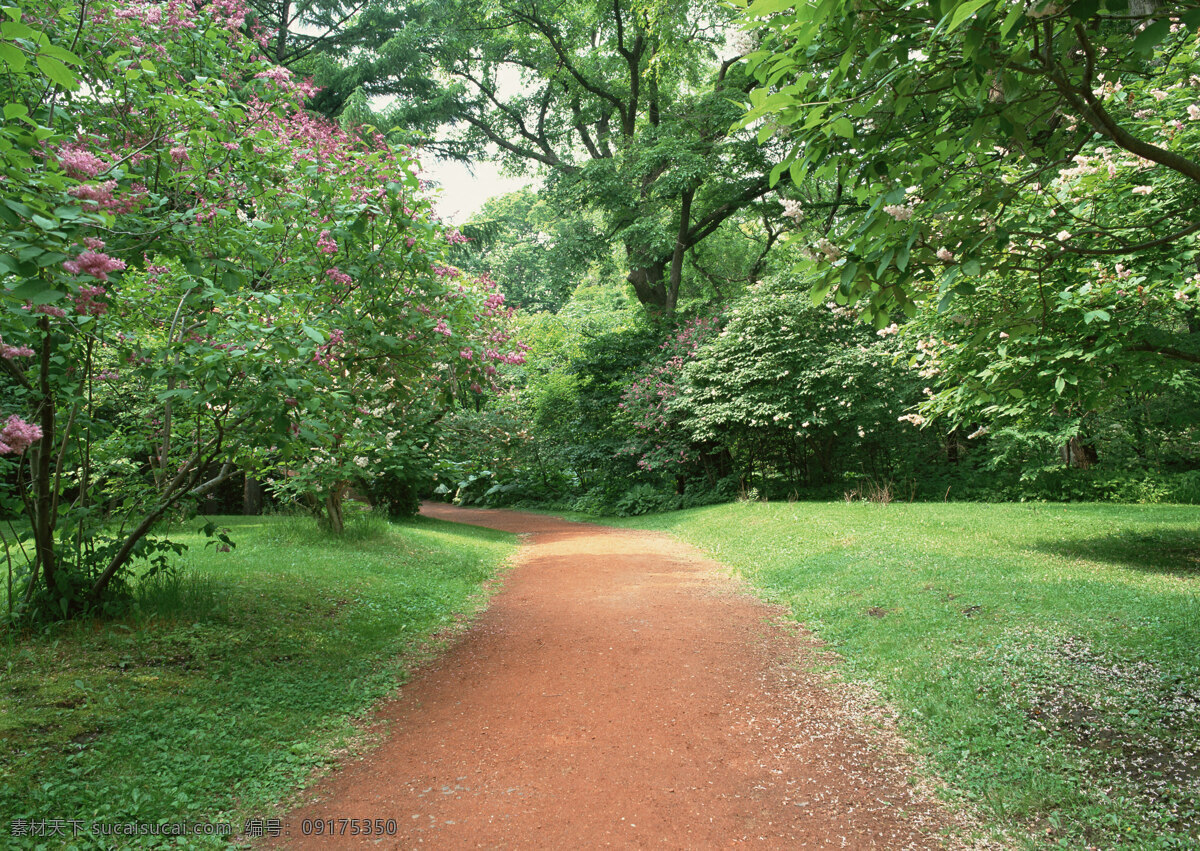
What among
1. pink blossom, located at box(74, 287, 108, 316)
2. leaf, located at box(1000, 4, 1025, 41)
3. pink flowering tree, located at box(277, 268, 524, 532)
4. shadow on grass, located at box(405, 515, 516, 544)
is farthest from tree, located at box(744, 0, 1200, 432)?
shadow on grass, located at box(405, 515, 516, 544)

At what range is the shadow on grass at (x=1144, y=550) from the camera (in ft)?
24.9

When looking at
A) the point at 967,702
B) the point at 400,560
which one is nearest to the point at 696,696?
the point at 967,702

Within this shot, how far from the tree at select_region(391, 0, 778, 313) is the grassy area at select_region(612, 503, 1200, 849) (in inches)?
482

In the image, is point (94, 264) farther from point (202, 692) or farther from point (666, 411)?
point (666, 411)

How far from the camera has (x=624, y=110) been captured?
2116 centimetres

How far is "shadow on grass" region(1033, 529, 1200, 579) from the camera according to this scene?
7.58 m

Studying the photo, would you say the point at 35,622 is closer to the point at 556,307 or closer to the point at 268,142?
the point at 268,142

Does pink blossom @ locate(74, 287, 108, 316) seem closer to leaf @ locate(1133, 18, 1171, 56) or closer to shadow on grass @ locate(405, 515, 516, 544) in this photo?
leaf @ locate(1133, 18, 1171, 56)

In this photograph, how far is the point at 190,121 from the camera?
4.38 meters

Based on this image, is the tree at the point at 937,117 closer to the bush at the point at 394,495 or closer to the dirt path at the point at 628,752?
the dirt path at the point at 628,752

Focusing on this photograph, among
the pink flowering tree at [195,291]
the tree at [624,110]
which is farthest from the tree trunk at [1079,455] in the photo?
the pink flowering tree at [195,291]

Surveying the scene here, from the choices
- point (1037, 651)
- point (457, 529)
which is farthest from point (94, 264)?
point (457, 529)

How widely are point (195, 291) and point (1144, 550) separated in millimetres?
10899

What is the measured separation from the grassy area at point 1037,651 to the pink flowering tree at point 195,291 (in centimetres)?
428
